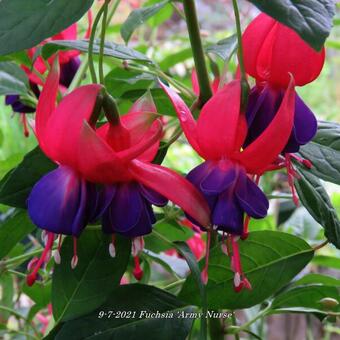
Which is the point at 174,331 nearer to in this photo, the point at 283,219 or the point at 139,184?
the point at 139,184

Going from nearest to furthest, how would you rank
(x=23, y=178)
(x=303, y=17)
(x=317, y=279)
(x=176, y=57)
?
(x=303, y=17), (x=23, y=178), (x=317, y=279), (x=176, y=57)

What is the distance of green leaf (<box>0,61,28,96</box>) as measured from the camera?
726 mm

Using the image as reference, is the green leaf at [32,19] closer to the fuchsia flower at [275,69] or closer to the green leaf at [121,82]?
the fuchsia flower at [275,69]

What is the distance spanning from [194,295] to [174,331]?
4 cm

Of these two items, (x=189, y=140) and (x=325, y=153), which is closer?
(x=189, y=140)

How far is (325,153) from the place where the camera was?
0.59 m

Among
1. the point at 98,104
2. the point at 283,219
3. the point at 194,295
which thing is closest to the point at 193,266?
the point at 194,295

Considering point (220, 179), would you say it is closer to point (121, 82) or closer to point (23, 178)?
point (23, 178)

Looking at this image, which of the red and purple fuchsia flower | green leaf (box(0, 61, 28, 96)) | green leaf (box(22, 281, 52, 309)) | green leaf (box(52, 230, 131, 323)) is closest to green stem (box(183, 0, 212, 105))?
the red and purple fuchsia flower

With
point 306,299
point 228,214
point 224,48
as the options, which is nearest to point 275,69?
point 228,214

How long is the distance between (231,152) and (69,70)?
0.38 m

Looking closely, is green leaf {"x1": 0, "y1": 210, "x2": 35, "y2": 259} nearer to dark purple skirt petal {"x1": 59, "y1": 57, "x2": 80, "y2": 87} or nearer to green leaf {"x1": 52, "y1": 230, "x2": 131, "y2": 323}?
green leaf {"x1": 52, "y1": 230, "x2": 131, "y2": 323}

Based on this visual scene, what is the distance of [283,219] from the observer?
112 centimetres

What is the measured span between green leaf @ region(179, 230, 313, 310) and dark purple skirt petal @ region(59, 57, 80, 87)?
305 millimetres
